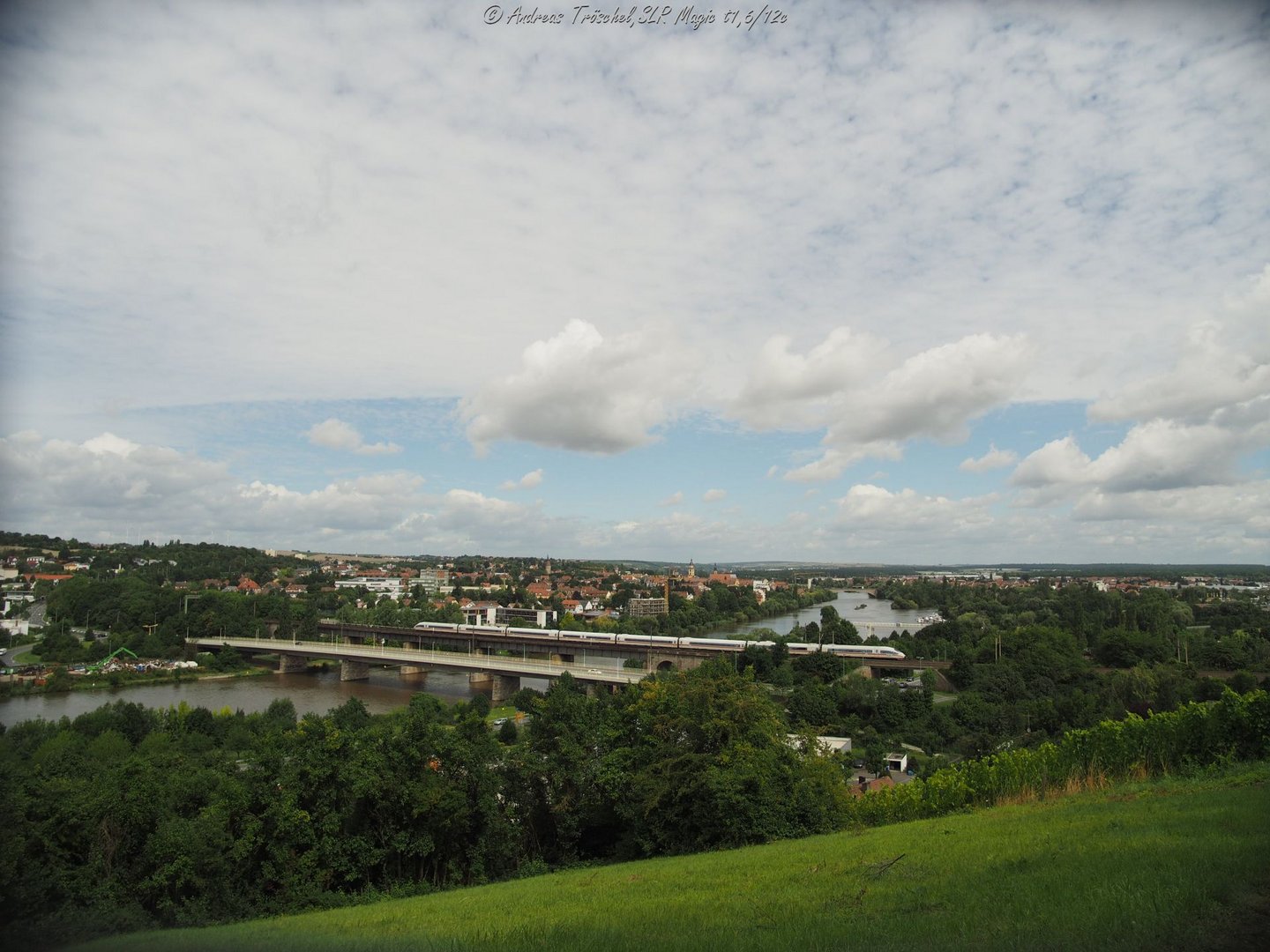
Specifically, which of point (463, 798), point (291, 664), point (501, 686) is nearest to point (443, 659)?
point (501, 686)

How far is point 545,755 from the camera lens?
54.5ft

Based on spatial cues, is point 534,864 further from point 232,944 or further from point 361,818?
point 232,944

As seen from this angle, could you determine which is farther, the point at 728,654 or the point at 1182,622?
the point at 1182,622

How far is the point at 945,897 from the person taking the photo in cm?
609

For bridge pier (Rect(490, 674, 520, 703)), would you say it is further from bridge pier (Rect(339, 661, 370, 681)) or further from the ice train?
bridge pier (Rect(339, 661, 370, 681))

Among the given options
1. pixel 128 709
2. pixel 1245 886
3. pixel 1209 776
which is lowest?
pixel 128 709

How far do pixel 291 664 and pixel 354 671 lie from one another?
23.3 feet

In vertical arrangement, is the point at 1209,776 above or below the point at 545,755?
above

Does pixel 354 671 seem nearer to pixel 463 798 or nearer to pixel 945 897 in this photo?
pixel 463 798

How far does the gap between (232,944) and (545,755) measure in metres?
10.9

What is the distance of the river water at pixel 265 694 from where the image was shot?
37219mm

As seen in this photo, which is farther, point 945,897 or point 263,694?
point 263,694

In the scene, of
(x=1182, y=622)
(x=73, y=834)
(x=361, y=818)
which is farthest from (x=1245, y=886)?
(x=1182, y=622)

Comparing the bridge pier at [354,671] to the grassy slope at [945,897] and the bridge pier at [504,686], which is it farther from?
the grassy slope at [945,897]
